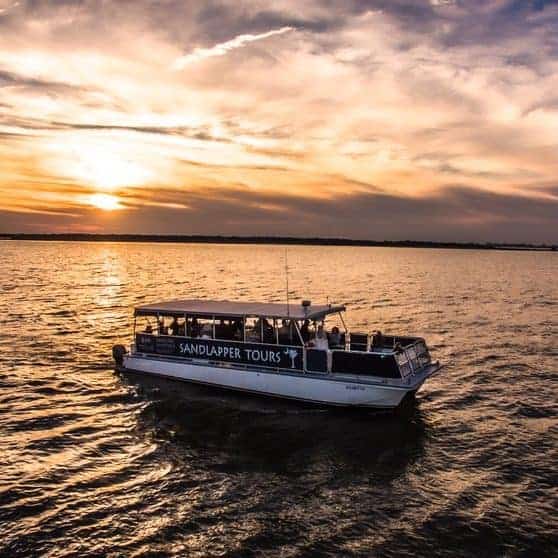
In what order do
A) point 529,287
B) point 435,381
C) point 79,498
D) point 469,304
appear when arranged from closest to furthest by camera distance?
point 79,498 → point 435,381 → point 469,304 → point 529,287

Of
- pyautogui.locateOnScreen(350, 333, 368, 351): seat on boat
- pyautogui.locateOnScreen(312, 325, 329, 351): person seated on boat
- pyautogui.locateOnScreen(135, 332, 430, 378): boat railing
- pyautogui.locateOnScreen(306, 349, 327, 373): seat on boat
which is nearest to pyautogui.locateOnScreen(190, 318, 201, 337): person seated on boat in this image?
pyautogui.locateOnScreen(135, 332, 430, 378): boat railing

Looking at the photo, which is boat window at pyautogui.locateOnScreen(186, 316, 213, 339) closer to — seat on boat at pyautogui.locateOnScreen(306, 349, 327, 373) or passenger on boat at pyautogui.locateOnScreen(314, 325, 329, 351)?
passenger on boat at pyautogui.locateOnScreen(314, 325, 329, 351)

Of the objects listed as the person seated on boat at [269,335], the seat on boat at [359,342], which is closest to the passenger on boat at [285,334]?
the person seated on boat at [269,335]

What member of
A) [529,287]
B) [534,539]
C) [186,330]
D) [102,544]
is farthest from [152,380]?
[529,287]

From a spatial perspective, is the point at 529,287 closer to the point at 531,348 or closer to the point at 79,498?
the point at 531,348

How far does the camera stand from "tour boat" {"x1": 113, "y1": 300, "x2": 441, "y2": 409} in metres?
19.5

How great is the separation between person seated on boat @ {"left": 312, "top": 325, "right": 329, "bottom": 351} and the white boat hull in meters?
1.29

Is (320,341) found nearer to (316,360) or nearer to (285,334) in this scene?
(316,360)

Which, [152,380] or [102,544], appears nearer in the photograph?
[102,544]

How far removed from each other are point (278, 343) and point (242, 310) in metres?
2.20

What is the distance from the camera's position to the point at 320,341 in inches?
845

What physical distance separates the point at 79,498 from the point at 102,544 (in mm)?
2302

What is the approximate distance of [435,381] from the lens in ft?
82.7

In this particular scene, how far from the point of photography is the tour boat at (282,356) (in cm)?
1952
